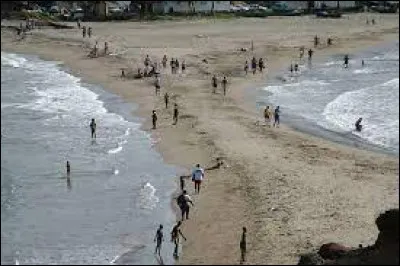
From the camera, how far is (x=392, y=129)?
38.8 meters

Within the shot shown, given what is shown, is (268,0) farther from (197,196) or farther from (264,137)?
(197,196)

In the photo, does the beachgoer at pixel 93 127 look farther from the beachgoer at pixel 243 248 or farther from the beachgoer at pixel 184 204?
the beachgoer at pixel 243 248

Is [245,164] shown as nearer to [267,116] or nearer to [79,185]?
[79,185]

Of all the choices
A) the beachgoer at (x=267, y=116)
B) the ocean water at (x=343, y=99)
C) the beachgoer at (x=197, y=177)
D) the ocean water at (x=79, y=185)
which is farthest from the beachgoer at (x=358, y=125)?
the beachgoer at (x=197, y=177)

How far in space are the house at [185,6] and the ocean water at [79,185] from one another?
5554 cm

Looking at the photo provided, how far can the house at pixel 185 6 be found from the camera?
99750 mm

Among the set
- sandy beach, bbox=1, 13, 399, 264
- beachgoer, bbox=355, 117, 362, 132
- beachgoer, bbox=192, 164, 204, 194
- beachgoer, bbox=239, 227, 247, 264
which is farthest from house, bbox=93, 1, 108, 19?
beachgoer, bbox=239, 227, 247, 264

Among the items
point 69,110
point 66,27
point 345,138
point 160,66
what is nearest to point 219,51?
point 160,66

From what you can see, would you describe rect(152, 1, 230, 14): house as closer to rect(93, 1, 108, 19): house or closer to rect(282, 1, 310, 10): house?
rect(93, 1, 108, 19): house

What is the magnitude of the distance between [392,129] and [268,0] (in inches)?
3185

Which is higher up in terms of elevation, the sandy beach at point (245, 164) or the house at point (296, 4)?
the house at point (296, 4)

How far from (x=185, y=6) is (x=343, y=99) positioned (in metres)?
56.9

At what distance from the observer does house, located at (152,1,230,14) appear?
99750 mm

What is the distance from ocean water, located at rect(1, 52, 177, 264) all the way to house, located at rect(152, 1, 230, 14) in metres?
55.5
